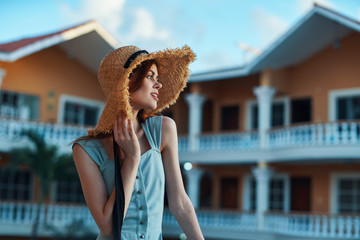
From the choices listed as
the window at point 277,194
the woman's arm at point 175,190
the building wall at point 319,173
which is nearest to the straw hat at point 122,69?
the woman's arm at point 175,190

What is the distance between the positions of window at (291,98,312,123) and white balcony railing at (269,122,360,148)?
4.99ft

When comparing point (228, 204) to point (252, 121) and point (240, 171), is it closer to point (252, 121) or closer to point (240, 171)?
point (240, 171)

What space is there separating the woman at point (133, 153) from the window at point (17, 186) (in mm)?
16656

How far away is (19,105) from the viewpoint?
1841cm

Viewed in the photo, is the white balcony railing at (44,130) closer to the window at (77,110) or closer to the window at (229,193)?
the window at (77,110)

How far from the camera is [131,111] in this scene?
2.37 meters

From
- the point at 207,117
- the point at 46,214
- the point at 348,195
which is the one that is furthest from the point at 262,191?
the point at 46,214

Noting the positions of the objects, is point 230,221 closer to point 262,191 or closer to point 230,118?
point 262,191

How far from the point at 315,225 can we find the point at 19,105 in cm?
927

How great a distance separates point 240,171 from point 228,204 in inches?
48.4

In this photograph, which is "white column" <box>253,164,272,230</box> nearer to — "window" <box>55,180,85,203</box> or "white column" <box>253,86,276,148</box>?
"white column" <box>253,86,276,148</box>

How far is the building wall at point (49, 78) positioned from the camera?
18406 mm

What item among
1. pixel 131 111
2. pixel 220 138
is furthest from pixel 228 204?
pixel 131 111

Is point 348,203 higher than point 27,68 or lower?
lower
